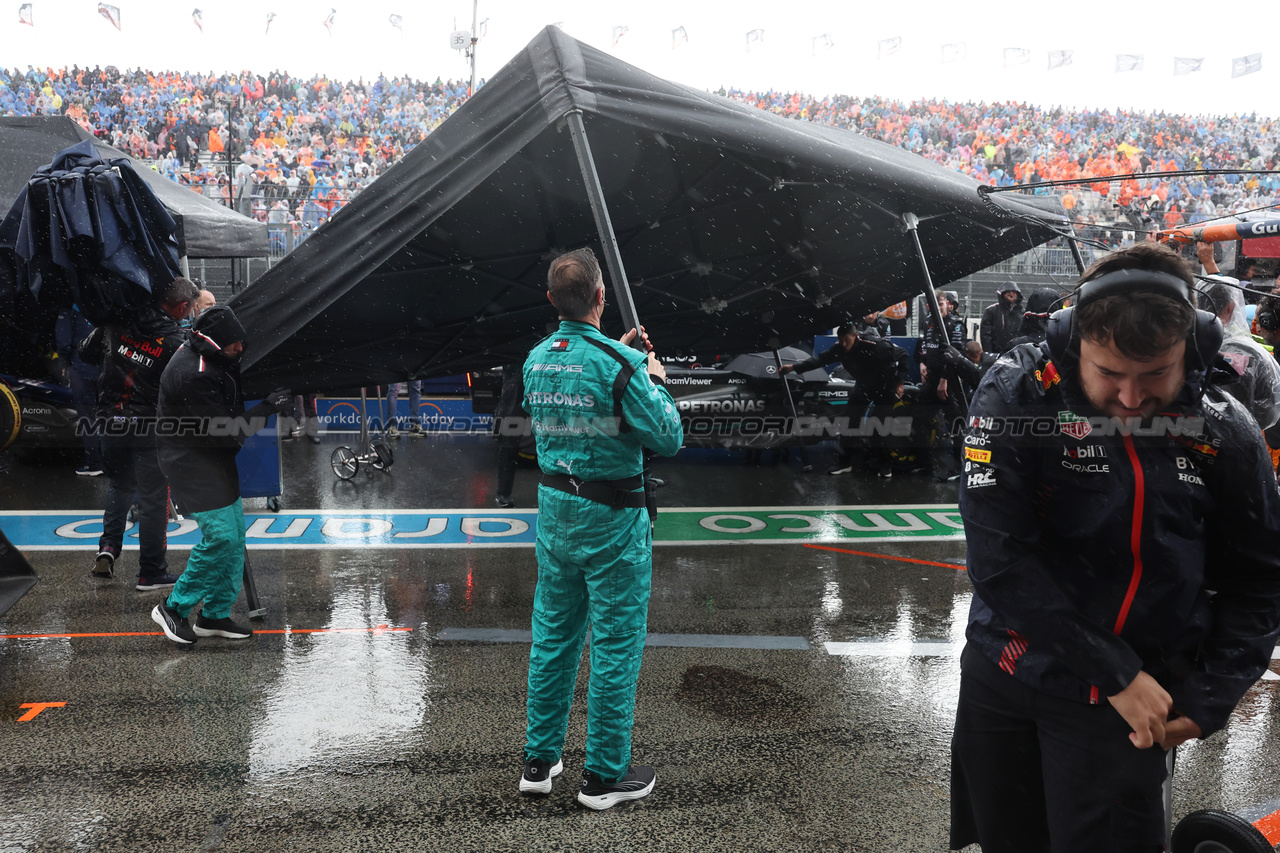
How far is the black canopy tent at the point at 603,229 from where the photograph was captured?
4703 millimetres

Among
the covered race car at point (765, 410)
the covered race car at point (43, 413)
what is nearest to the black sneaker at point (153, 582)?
the covered race car at point (765, 410)

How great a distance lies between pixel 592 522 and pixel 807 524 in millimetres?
4811

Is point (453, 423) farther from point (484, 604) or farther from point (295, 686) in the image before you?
point (295, 686)

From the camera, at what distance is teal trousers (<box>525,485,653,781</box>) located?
3035mm

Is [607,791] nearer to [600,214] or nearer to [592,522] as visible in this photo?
[592,522]

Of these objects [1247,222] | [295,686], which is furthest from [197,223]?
[1247,222]

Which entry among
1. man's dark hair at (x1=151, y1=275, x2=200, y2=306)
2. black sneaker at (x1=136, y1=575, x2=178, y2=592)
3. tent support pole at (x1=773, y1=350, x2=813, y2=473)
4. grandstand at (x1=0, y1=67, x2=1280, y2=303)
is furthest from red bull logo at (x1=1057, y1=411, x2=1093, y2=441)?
grandstand at (x1=0, y1=67, x2=1280, y2=303)

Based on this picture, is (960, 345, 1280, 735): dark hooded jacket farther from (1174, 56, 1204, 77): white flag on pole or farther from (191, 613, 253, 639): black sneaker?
(1174, 56, 1204, 77): white flag on pole

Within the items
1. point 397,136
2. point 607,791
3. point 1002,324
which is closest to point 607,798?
point 607,791

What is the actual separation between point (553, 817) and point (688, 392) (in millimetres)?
6836

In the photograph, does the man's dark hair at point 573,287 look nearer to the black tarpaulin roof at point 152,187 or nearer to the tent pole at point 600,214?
the tent pole at point 600,214

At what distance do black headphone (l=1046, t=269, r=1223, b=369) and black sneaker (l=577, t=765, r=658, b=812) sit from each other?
217 cm

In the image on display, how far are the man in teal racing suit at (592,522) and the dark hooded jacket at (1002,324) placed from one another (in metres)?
8.86

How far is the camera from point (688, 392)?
9.63 meters
